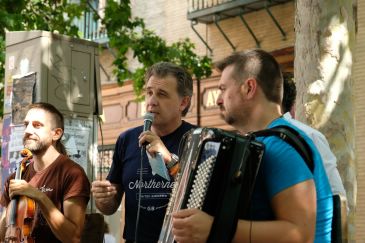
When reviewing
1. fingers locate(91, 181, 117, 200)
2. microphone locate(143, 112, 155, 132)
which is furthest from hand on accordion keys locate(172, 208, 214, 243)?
fingers locate(91, 181, 117, 200)

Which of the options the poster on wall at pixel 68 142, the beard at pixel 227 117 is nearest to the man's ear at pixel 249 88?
Answer: the beard at pixel 227 117

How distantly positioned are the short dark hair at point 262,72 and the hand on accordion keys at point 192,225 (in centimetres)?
64

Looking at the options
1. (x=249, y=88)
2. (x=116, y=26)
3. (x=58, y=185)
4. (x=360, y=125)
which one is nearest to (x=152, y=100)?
(x=58, y=185)

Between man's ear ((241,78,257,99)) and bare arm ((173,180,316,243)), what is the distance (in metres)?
0.48

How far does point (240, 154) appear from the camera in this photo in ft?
9.41

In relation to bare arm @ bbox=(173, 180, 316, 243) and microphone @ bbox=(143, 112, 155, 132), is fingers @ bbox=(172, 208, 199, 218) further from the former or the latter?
A: microphone @ bbox=(143, 112, 155, 132)

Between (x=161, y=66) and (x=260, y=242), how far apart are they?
1.87 metres

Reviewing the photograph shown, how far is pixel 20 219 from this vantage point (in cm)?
467

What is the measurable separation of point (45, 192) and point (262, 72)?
2189 millimetres

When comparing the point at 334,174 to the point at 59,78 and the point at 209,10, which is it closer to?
the point at 59,78

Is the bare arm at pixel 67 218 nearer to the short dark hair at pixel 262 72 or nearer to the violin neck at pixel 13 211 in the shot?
the violin neck at pixel 13 211

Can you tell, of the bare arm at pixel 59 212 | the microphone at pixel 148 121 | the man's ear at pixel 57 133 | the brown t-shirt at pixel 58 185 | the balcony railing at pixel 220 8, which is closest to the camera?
the microphone at pixel 148 121

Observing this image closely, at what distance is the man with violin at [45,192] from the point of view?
4.64 metres

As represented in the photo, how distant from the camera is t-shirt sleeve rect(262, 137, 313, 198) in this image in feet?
9.44
